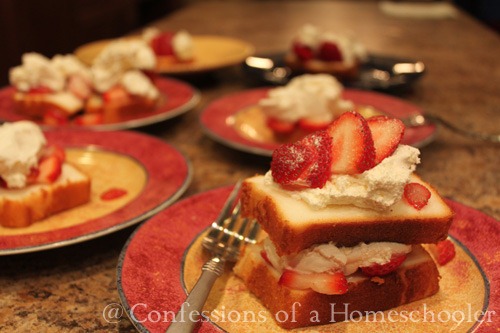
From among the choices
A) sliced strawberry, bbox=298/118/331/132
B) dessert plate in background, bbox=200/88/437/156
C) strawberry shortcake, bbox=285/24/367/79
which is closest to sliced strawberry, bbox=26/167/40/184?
dessert plate in background, bbox=200/88/437/156

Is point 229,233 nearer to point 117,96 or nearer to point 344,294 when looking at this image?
point 344,294

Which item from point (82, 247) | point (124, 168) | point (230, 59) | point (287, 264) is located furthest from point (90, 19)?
point (287, 264)

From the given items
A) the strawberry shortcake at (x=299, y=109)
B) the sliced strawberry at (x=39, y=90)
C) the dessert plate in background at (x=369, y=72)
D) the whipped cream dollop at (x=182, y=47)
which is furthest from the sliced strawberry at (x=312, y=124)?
the whipped cream dollop at (x=182, y=47)

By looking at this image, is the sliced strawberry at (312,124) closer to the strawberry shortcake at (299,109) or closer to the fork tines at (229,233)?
the strawberry shortcake at (299,109)

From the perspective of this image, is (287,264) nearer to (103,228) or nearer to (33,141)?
(103,228)

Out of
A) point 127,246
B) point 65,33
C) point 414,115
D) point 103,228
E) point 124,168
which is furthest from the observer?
point 65,33
